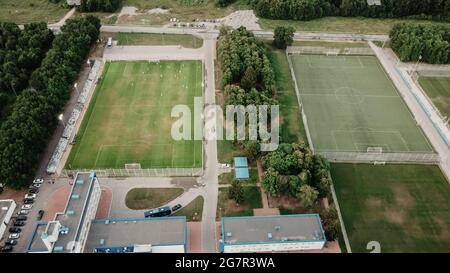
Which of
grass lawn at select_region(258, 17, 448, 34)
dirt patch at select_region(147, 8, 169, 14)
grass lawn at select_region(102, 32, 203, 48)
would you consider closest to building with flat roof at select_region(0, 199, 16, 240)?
grass lawn at select_region(102, 32, 203, 48)

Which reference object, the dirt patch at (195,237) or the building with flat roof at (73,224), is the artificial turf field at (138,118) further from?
the dirt patch at (195,237)

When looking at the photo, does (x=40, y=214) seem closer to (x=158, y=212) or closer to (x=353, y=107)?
(x=158, y=212)

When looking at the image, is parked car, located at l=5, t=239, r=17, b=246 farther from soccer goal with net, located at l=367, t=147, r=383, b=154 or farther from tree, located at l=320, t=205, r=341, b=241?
soccer goal with net, located at l=367, t=147, r=383, b=154

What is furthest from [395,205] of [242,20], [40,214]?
[242,20]

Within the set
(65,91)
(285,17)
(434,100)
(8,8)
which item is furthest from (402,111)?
(8,8)

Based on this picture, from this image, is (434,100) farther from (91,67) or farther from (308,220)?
(91,67)
